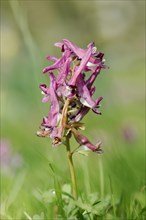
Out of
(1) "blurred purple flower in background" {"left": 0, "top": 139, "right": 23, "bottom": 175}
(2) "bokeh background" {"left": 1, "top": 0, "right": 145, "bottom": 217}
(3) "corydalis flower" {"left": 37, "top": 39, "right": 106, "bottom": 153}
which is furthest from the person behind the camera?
(1) "blurred purple flower in background" {"left": 0, "top": 139, "right": 23, "bottom": 175}

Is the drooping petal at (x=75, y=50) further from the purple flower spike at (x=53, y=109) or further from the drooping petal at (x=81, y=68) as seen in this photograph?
the purple flower spike at (x=53, y=109)

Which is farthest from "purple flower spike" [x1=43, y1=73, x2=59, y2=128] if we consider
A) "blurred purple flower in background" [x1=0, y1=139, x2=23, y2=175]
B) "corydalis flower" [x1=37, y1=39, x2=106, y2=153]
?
"blurred purple flower in background" [x1=0, y1=139, x2=23, y2=175]

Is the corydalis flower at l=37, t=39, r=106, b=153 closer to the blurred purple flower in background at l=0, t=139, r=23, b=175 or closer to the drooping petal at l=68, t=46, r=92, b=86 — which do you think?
the drooping petal at l=68, t=46, r=92, b=86

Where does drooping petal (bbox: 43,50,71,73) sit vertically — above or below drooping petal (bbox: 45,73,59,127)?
above

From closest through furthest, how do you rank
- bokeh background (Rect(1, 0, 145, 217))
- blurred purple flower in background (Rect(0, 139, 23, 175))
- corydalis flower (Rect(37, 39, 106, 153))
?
corydalis flower (Rect(37, 39, 106, 153)), bokeh background (Rect(1, 0, 145, 217)), blurred purple flower in background (Rect(0, 139, 23, 175))

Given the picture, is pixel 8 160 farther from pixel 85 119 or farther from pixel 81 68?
pixel 85 119

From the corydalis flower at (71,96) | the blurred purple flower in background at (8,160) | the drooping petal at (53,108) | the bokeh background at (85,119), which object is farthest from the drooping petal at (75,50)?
the blurred purple flower in background at (8,160)

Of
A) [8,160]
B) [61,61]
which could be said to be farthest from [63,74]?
[8,160]
